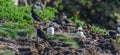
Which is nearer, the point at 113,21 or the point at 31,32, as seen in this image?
the point at 31,32

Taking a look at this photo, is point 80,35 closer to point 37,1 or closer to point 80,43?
point 80,43

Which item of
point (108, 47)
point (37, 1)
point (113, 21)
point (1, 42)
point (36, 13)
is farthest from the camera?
point (113, 21)

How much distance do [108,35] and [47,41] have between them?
2.84 meters

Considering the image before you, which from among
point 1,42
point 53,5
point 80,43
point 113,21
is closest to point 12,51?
point 1,42

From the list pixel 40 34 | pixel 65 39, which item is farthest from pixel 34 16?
pixel 40 34

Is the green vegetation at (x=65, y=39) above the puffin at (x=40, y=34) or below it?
below

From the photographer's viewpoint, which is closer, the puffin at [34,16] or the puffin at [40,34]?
the puffin at [40,34]

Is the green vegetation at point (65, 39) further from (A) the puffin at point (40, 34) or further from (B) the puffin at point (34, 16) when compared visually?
(B) the puffin at point (34, 16)

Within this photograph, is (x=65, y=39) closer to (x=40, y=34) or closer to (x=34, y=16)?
(x=40, y=34)

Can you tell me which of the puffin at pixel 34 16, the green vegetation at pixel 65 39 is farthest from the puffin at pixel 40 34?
the puffin at pixel 34 16

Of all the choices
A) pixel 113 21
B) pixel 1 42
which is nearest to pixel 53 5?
pixel 113 21

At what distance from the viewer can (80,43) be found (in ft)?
42.1

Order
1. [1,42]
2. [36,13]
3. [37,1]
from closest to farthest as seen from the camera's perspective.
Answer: [1,42] → [36,13] → [37,1]

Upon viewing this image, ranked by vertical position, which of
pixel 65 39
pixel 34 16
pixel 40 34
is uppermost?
pixel 34 16
